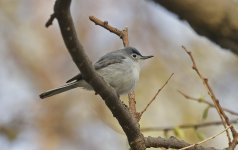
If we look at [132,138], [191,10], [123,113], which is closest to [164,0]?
[191,10]

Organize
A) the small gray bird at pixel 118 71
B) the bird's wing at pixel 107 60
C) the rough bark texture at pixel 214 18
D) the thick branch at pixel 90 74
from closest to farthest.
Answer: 1. the thick branch at pixel 90 74
2. the rough bark texture at pixel 214 18
3. the small gray bird at pixel 118 71
4. the bird's wing at pixel 107 60

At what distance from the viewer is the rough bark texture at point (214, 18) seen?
70.5 inches

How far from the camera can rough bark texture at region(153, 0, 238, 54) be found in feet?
5.87

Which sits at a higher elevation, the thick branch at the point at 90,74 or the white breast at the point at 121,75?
the thick branch at the point at 90,74

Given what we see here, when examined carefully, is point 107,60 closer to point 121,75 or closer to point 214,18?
point 121,75

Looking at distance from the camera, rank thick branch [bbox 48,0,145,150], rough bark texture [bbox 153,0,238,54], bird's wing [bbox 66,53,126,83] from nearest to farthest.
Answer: thick branch [bbox 48,0,145,150], rough bark texture [bbox 153,0,238,54], bird's wing [bbox 66,53,126,83]

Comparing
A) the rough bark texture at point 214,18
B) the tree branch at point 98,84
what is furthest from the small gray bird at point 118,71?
the rough bark texture at point 214,18

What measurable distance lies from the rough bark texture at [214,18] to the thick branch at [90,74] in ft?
1.16

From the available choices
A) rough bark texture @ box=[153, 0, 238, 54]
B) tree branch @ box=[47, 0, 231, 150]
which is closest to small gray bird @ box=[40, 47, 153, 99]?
tree branch @ box=[47, 0, 231, 150]

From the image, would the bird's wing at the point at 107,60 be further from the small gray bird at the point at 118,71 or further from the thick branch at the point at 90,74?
the thick branch at the point at 90,74

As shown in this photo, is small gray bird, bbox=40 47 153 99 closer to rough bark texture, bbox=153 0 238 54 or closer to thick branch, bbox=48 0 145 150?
thick branch, bbox=48 0 145 150

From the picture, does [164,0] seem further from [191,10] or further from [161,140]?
[161,140]

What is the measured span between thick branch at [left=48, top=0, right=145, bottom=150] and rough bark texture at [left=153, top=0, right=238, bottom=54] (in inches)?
13.9

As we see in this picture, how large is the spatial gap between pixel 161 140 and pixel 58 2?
1003 millimetres
